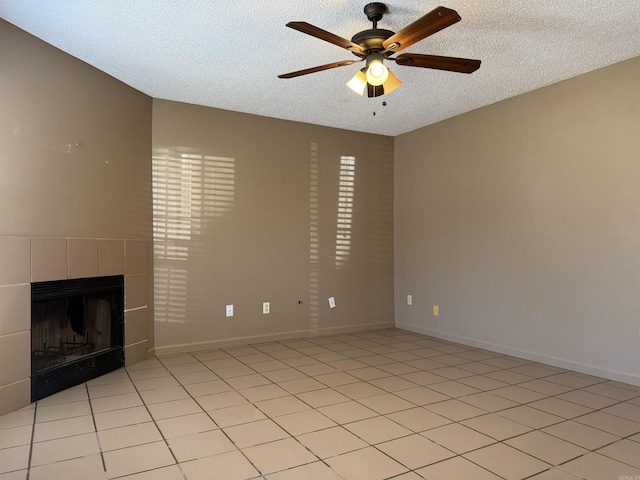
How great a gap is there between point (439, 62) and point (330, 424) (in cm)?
210

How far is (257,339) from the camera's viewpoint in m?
4.41

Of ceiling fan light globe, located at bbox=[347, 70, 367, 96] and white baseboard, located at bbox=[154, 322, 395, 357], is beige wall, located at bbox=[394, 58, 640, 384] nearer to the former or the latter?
white baseboard, located at bbox=[154, 322, 395, 357]

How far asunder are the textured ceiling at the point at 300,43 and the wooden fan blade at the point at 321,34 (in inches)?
9.1

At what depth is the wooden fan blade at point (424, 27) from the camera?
1.95 m

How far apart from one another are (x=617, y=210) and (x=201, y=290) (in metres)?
3.48

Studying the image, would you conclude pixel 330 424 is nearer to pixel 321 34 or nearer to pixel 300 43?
pixel 321 34

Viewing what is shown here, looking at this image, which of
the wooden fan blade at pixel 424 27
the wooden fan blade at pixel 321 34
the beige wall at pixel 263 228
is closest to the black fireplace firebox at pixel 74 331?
the beige wall at pixel 263 228

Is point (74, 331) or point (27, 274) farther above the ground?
point (27, 274)

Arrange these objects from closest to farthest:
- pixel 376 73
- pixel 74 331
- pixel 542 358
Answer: pixel 376 73 < pixel 74 331 < pixel 542 358

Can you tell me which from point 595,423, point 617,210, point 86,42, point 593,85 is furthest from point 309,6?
point 595,423

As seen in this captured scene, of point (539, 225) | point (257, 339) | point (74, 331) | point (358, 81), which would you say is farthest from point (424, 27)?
point (257, 339)

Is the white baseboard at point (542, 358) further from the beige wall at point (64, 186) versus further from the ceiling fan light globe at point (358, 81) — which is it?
the beige wall at point (64, 186)

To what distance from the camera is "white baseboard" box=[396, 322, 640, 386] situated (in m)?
3.17

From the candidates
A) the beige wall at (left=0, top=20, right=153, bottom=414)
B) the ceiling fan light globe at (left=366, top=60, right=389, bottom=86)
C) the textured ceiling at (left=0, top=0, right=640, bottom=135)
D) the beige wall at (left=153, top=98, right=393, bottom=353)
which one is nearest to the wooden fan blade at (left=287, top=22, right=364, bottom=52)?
the ceiling fan light globe at (left=366, top=60, right=389, bottom=86)
